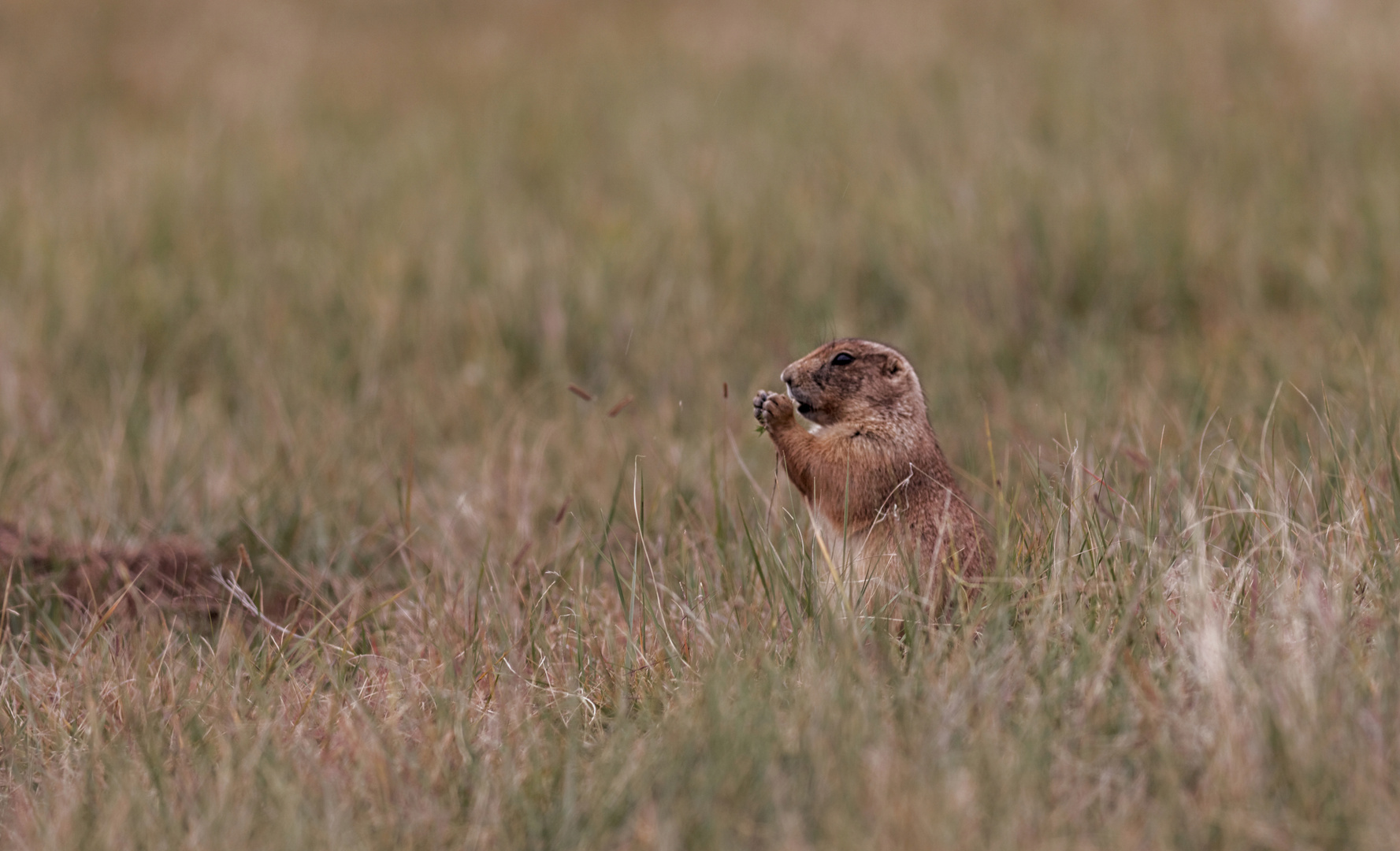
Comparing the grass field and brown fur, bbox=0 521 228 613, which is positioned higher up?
the grass field

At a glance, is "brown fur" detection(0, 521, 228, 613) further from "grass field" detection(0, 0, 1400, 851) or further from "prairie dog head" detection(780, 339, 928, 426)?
"prairie dog head" detection(780, 339, 928, 426)

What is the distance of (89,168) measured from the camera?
8.36m

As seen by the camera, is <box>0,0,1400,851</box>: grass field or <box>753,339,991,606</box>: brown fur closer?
<box>0,0,1400,851</box>: grass field

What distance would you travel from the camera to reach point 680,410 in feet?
17.5

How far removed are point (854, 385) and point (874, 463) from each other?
10.8 inches

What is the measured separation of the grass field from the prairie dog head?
0.31 metres

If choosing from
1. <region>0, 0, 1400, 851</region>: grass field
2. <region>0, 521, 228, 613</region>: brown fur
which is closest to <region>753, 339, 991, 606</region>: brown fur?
<region>0, 0, 1400, 851</region>: grass field

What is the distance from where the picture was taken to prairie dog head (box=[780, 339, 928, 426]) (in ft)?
12.3

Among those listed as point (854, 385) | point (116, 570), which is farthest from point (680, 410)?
point (116, 570)

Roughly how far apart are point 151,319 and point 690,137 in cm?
308

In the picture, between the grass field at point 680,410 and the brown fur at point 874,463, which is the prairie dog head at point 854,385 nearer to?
the brown fur at point 874,463

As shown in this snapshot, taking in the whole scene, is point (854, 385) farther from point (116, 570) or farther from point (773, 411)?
point (116, 570)

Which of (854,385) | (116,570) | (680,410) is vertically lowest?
(116,570)

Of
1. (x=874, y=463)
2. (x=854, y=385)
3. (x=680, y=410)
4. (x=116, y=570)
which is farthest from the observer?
(x=680, y=410)
